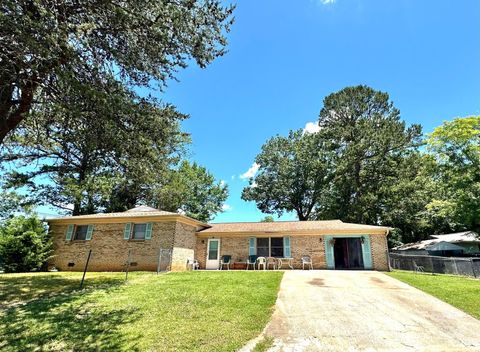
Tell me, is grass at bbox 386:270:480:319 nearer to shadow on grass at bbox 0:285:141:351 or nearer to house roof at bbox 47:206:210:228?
shadow on grass at bbox 0:285:141:351

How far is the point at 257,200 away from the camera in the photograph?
33906 mm

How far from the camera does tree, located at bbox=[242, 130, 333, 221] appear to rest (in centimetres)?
3133

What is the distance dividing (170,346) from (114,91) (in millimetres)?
5693

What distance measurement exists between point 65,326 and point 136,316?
1.53m

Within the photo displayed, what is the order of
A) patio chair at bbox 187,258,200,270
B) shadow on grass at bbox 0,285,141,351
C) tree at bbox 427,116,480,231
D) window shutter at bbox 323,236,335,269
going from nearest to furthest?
shadow on grass at bbox 0,285,141,351, window shutter at bbox 323,236,335,269, patio chair at bbox 187,258,200,270, tree at bbox 427,116,480,231

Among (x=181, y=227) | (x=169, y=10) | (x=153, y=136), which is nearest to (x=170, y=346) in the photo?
(x=153, y=136)

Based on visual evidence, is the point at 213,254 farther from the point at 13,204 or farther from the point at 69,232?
the point at 13,204

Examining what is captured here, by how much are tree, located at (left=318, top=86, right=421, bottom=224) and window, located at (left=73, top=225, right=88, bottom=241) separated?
78.2ft

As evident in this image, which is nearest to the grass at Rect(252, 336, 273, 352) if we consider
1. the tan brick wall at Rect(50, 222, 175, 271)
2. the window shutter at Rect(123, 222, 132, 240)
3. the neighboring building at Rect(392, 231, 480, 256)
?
the tan brick wall at Rect(50, 222, 175, 271)

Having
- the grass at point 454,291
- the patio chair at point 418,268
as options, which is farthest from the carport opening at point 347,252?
the grass at point 454,291

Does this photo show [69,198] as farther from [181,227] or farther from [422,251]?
[422,251]

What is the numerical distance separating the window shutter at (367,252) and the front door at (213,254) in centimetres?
952

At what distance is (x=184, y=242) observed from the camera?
1714 centimetres

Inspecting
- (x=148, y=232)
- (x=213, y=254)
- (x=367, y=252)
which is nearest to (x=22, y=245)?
(x=148, y=232)
